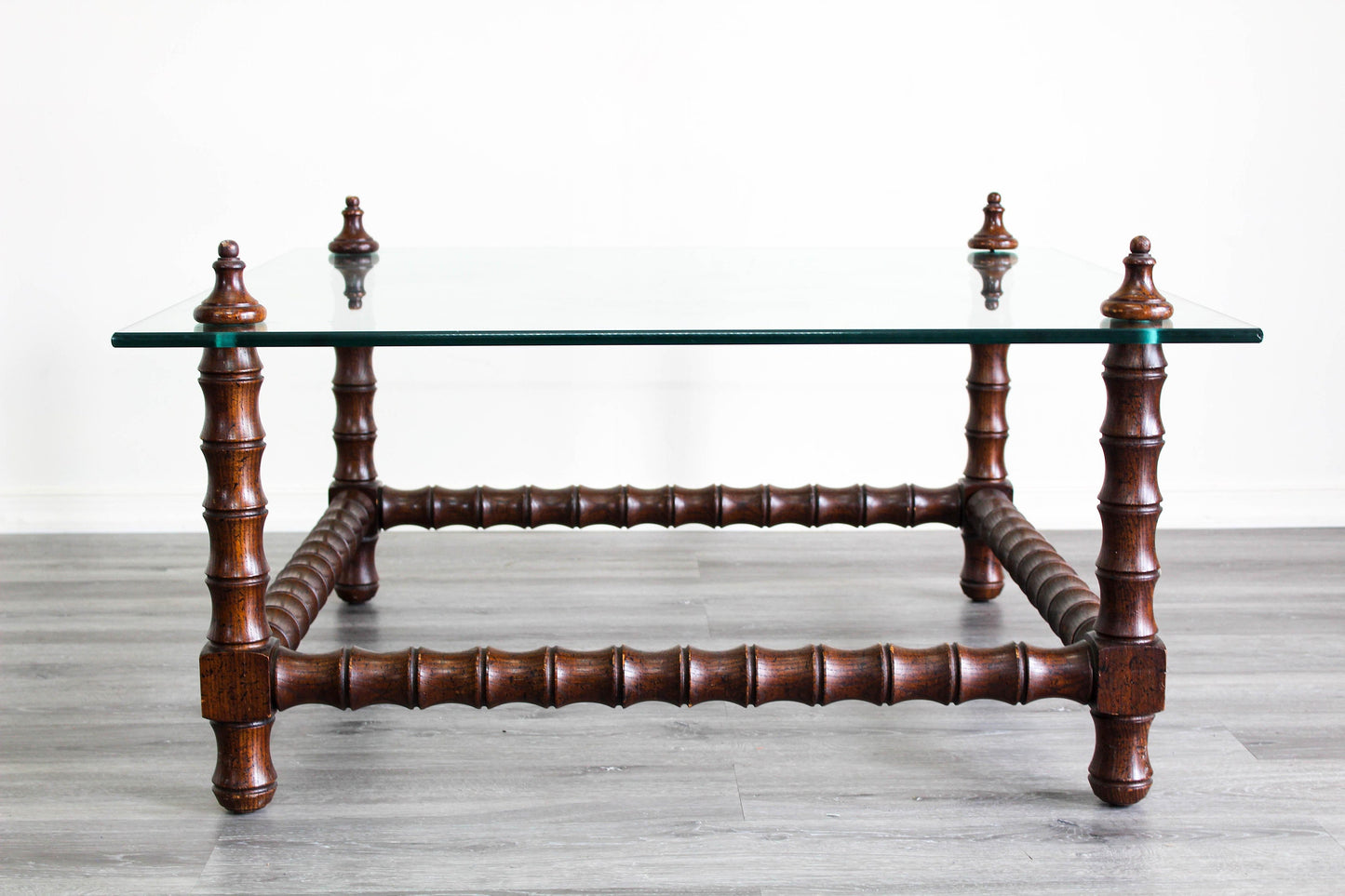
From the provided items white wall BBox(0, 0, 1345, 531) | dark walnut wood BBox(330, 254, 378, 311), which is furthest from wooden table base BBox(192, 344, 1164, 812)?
white wall BBox(0, 0, 1345, 531)

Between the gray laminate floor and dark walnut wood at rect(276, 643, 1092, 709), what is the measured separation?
15 cm

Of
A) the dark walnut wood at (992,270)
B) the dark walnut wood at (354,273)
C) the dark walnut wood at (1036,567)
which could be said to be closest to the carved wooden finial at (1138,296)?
the dark walnut wood at (992,270)

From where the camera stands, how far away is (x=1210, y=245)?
3148 millimetres

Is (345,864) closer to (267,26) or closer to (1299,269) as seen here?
(267,26)

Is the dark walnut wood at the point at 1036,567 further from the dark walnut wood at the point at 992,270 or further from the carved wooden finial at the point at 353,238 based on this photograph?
the carved wooden finial at the point at 353,238

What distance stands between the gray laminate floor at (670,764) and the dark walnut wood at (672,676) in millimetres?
152

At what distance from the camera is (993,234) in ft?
8.16

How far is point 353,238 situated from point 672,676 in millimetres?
1165

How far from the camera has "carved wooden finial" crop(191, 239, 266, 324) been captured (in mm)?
1602

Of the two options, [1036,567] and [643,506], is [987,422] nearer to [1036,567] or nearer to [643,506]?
[1036,567]

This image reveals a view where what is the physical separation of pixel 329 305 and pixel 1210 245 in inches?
84.6

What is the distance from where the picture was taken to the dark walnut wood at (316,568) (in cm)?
188

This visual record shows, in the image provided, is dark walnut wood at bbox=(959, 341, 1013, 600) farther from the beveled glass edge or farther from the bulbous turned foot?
the beveled glass edge

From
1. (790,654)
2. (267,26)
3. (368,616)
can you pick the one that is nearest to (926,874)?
(790,654)
